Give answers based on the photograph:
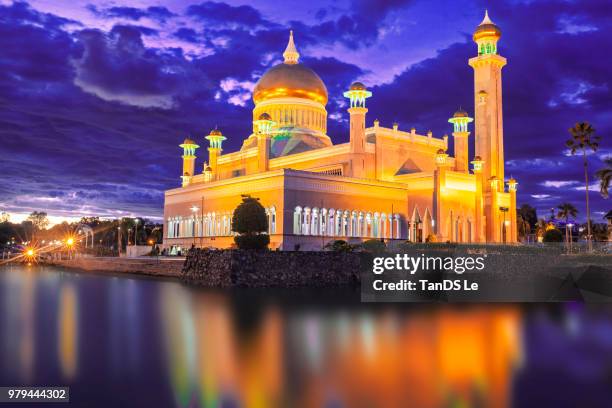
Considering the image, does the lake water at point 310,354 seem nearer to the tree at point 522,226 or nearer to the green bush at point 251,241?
the green bush at point 251,241

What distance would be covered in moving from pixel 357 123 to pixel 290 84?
1060 cm

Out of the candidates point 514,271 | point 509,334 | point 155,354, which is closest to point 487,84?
point 514,271

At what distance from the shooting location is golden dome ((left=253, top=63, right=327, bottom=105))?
161ft

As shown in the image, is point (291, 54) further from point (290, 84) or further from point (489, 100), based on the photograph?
point (489, 100)

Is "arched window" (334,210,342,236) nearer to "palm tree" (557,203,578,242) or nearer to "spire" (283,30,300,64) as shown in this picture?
"spire" (283,30,300,64)

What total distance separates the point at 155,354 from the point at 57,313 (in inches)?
296

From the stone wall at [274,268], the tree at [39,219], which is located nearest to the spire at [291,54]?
the stone wall at [274,268]

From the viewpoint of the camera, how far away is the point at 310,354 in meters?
10.5

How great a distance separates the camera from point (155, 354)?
10508 millimetres

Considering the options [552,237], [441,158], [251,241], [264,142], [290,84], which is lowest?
[251,241]

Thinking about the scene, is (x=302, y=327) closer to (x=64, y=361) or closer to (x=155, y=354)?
(x=155, y=354)

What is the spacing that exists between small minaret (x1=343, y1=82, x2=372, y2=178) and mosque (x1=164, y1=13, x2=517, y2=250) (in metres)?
0.07

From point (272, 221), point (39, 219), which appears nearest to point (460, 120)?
point (272, 221)

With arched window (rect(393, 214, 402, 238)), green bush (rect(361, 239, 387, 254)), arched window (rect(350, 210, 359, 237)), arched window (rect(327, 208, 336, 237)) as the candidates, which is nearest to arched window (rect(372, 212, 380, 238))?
arched window (rect(350, 210, 359, 237))
